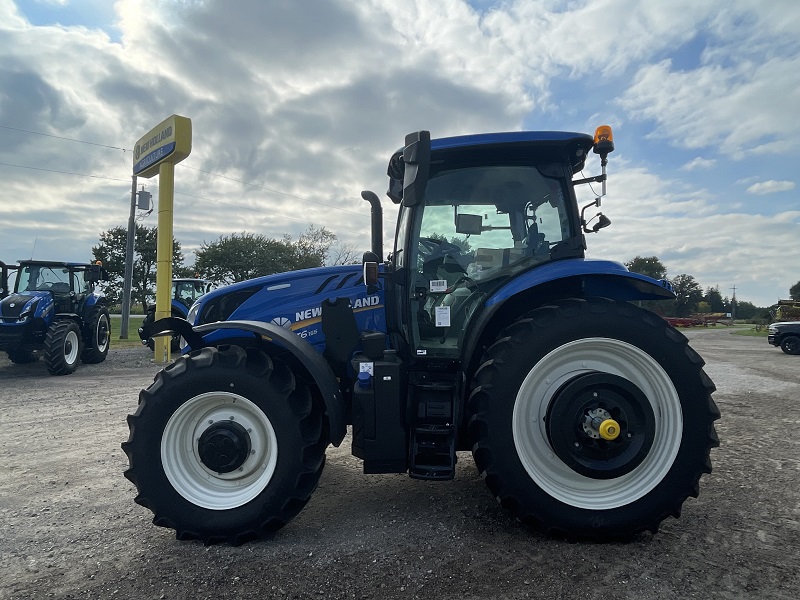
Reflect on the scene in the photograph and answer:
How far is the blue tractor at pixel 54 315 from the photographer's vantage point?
1057 cm

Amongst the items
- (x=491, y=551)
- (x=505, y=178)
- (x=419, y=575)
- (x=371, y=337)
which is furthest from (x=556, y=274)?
(x=419, y=575)

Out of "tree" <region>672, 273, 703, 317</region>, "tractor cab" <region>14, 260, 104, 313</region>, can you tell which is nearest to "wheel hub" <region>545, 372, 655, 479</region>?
"tractor cab" <region>14, 260, 104, 313</region>

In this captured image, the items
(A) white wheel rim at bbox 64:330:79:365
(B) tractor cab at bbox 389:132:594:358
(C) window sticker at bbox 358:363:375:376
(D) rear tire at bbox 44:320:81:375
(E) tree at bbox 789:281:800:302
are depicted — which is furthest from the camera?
(E) tree at bbox 789:281:800:302

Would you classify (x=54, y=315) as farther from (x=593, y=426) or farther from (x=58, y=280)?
(x=593, y=426)

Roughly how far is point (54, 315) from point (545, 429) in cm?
1187

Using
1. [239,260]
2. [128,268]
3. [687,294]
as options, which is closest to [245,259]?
[239,260]

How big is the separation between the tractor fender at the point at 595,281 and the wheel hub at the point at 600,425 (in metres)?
0.61

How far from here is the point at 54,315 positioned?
37.4 ft

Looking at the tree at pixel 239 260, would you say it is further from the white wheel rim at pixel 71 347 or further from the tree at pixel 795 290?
the tree at pixel 795 290

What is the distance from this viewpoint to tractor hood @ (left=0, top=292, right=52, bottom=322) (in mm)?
10555

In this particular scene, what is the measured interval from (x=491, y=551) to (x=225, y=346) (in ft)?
6.66

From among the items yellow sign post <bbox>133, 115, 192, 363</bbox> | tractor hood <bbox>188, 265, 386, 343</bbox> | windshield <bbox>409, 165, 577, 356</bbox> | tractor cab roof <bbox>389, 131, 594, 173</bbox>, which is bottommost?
tractor hood <bbox>188, 265, 386, 343</bbox>

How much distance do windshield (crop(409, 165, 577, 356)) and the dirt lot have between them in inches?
47.6

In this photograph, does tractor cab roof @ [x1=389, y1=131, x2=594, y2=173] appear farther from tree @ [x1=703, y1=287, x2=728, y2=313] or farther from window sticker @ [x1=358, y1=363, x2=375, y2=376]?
tree @ [x1=703, y1=287, x2=728, y2=313]
